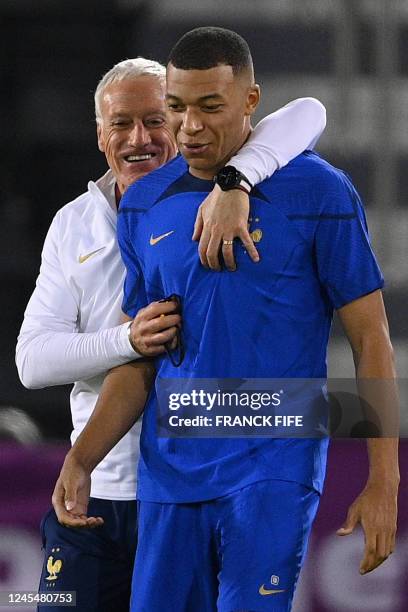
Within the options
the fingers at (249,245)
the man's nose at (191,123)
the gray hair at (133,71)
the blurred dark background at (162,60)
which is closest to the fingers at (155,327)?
the fingers at (249,245)

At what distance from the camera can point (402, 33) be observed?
9.73 feet

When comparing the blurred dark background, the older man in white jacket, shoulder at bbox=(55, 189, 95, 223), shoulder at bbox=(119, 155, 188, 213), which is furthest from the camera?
the blurred dark background

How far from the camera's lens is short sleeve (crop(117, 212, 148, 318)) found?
6.87 ft

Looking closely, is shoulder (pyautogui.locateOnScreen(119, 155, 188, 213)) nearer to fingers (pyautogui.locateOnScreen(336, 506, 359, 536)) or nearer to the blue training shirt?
the blue training shirt

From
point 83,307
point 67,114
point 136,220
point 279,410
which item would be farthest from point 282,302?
point 67,114

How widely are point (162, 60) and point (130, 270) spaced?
952 mm

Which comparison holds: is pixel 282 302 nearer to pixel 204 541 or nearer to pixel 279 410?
pixel 279 410

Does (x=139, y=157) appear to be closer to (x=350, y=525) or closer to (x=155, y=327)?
(x=155, y=327)

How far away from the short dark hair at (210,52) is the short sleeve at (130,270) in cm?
27

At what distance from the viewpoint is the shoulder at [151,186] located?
2051 millimetres

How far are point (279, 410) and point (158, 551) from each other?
0.27m

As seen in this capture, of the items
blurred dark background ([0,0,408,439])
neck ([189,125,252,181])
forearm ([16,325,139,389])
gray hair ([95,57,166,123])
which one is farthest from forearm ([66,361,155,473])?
blurred dark background ([0,0,408,439])

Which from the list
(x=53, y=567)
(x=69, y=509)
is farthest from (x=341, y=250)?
(x=53, y=567)

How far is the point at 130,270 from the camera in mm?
2107
